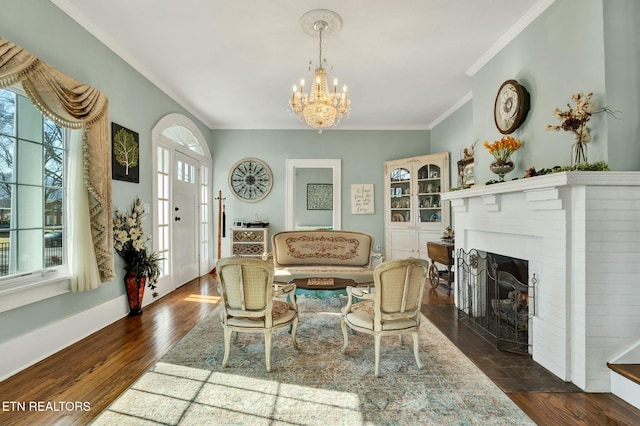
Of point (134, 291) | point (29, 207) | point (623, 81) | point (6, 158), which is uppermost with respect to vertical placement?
point (623, 81)

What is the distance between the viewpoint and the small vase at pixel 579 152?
7.36ft

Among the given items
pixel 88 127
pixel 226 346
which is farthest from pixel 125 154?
pixel 226 346

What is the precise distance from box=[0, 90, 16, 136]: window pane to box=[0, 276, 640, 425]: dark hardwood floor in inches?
70.8

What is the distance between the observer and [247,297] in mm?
2387

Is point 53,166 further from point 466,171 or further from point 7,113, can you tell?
point 466,171

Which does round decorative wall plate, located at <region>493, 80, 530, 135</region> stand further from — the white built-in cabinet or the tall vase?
the tall vase

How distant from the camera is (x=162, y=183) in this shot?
459 cm

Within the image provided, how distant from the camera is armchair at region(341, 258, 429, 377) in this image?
228 centimetres

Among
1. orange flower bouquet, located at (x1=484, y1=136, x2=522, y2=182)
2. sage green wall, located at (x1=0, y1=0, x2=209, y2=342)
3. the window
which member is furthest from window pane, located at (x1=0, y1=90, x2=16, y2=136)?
orange flower bouquet, located at (x1=484, y1=136, x2=522, y2=182)

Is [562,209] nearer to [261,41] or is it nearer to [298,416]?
[298,416]

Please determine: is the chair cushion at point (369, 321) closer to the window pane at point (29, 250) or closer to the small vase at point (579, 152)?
the small vase at point (579, 152)

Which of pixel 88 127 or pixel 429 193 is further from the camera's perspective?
pixel 429 193

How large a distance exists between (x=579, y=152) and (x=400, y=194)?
13.3ft

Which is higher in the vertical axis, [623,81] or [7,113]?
[623,81]
